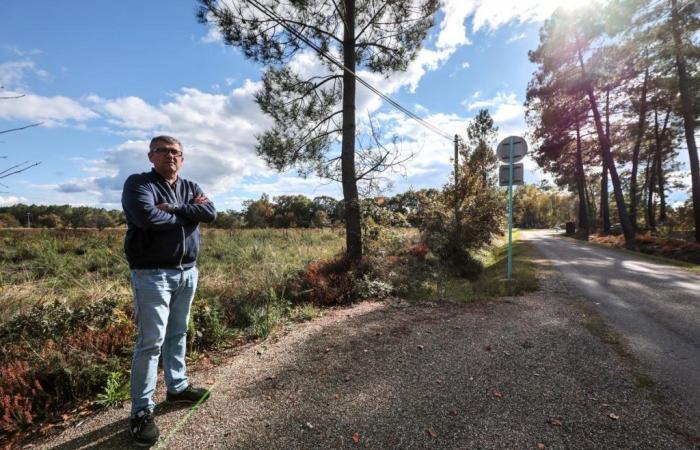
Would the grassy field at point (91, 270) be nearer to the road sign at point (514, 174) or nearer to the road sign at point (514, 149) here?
the road sign at point (514, 174)

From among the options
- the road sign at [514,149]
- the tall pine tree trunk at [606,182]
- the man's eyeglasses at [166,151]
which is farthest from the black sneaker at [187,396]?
the tall pine tree trunk at [606,182]

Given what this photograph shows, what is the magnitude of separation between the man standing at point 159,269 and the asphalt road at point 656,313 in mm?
3967

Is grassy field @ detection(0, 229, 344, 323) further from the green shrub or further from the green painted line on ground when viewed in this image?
the green painted line on ground

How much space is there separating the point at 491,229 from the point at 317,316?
27.9ft

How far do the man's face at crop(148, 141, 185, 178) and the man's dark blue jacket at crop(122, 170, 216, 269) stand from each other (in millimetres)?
69

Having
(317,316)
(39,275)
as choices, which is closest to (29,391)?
(317,316)

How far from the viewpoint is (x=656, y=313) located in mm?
4559

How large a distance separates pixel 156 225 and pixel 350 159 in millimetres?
5491

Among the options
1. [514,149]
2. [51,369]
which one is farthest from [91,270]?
[514,149]

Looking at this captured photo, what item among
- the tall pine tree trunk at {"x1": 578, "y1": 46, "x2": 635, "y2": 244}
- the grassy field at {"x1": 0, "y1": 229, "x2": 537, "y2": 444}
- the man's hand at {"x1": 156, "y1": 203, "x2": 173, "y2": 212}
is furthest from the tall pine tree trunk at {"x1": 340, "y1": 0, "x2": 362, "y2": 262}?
the tall pine tree trunk at {"x1": 578, "y1": 46, "x2": 635, "y2": 244}

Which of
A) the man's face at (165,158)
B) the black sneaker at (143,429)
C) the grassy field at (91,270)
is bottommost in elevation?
the black sneaker at (143,429)

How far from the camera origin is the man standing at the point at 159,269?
212 centimetres

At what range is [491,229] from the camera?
1105 cm

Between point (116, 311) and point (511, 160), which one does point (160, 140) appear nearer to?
point (116, 311)
